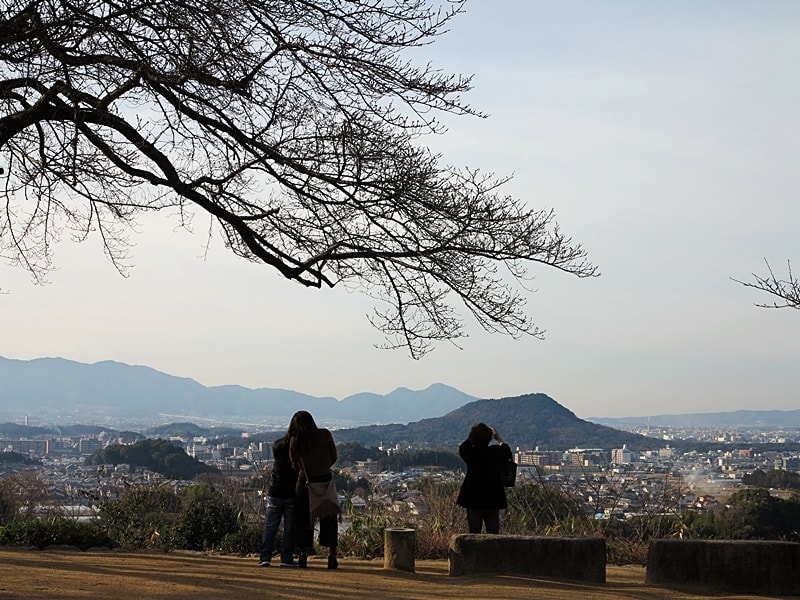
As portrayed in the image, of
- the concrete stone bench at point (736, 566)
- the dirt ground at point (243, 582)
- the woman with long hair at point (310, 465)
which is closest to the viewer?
the dirt ground at point (243, 582)

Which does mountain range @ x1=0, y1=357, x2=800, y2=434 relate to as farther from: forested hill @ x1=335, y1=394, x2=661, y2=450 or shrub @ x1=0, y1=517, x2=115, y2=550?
shrub @ x1=0, y1=517, x2=115, y2=550

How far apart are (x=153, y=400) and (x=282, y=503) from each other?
95.6m

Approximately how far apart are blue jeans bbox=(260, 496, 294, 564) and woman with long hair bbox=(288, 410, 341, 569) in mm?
113

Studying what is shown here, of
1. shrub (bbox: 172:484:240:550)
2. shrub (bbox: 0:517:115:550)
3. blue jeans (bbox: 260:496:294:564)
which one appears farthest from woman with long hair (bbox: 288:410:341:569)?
shrub (bbox: 0:517:115:550)

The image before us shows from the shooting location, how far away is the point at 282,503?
1208 centimetres

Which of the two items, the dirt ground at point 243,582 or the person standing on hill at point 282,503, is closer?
the dirt ground at point 243,582

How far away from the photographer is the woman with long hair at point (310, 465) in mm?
11766

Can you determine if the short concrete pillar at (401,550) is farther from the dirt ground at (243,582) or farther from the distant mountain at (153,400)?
the distant mountain at (153,400)

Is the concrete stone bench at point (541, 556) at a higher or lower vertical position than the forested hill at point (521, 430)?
lower

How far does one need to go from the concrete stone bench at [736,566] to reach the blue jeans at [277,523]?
432cm

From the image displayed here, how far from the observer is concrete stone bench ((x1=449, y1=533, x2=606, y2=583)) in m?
11.3

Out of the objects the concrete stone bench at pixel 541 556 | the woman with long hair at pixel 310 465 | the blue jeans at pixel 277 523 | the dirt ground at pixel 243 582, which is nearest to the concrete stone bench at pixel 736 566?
the dirt ground at pixel 243 582

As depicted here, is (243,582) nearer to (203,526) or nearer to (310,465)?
(310,465)

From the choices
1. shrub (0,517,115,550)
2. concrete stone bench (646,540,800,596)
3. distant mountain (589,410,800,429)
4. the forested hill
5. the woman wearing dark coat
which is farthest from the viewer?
distant mountain (589,410,800,429)
